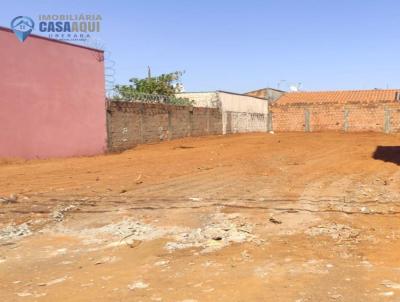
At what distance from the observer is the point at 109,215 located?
761 centimetres

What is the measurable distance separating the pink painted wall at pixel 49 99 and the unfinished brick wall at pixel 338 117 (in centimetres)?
1981

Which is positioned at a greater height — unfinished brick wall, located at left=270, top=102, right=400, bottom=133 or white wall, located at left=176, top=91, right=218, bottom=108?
white wall, located at left=176, top=91, right=218, bottom=108

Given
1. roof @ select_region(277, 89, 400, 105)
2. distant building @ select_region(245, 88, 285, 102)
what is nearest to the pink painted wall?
roof @ select_region(277, 89, 400, 105)

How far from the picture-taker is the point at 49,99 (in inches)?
663

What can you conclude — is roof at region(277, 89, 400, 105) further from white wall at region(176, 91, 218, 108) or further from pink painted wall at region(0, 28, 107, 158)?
pink painted wall at region(0, 28, 107, 158)

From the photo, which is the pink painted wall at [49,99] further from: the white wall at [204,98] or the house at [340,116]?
the house at [340,116]

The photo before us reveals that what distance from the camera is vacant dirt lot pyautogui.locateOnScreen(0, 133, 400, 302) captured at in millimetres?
4387

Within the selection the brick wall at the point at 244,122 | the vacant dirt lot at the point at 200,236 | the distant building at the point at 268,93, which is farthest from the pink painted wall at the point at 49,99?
the distant building at the point at 268,93

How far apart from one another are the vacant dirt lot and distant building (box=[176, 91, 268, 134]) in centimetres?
1904

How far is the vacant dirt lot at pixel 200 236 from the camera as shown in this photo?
4.39 meters

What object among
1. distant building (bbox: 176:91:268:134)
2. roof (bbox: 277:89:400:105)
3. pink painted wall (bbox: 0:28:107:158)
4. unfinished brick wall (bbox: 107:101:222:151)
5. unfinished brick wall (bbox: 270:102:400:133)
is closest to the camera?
pink painted wall (bbox: 0:28:107:158)

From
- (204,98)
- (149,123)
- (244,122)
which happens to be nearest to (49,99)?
(149,123)

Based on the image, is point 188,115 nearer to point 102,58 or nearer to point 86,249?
point 102,58

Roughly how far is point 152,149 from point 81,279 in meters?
15.8
